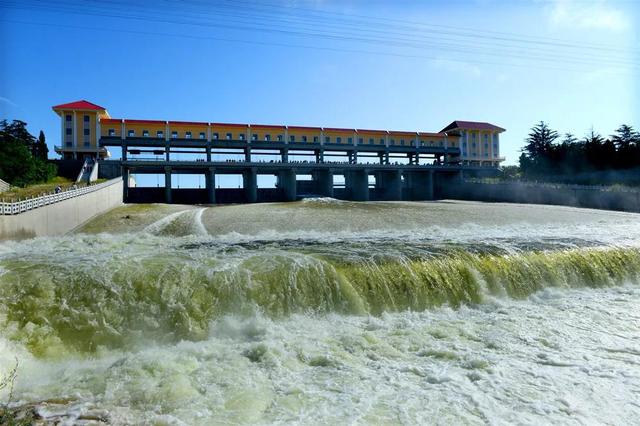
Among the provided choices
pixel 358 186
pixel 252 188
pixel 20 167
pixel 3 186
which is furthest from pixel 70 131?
pixel 358 186

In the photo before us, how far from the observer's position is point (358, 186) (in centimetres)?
4541

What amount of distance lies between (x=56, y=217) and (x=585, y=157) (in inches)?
2301

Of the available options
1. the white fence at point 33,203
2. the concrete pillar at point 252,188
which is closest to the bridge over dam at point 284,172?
the concrete pillar at point 252,188

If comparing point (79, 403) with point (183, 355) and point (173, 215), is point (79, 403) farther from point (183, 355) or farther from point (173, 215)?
point (173, 215)

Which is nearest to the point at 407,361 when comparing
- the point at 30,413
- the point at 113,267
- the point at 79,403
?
the point at 79,403

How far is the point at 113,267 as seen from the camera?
823cm

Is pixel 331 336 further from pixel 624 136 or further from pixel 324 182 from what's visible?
pixel 624 136

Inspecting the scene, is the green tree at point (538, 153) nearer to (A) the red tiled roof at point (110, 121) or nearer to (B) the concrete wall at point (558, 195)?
(B) the concrete wall at point (558, 195)

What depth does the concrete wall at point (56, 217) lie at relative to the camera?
44.9 ft

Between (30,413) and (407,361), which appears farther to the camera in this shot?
(407,361)

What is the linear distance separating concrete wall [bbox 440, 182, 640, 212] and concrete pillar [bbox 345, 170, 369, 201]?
39.0 feet

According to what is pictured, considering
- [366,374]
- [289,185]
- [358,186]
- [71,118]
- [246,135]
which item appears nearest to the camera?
[366,374]

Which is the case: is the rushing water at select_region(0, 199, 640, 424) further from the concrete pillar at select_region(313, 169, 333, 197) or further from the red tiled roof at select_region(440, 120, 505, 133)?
the red tiled roof at select_region(440, 120, 505, 133)

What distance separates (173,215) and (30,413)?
728 inches
